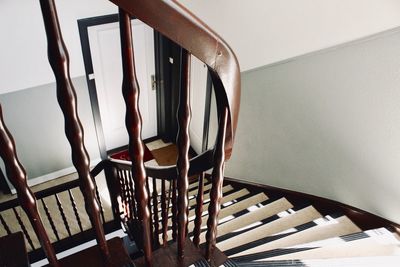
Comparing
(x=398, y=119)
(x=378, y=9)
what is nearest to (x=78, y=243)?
(x=398, y=119)

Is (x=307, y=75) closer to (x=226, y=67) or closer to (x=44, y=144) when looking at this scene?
(x=226, y=67)

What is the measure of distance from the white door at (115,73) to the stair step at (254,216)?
2.40 m

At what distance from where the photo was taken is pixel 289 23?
7.18ft

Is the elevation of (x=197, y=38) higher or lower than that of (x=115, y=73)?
higher

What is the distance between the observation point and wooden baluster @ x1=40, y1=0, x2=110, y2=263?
50 cm

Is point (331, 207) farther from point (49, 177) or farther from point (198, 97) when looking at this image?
point (49, 177)

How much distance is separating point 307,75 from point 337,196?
90cm

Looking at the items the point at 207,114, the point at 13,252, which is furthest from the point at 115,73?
the point at 13,252

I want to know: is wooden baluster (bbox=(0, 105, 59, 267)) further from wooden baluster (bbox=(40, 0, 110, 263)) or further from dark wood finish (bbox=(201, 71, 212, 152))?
dark wood finish (bbox=(201, 71, 212, 152))

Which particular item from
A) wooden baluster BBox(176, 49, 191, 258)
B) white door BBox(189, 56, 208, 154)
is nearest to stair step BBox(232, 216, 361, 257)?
wooden baluster BBox(176, 49, 191, 258)

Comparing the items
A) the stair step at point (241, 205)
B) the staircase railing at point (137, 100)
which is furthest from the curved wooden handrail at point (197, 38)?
the stair step at point (241, 205)

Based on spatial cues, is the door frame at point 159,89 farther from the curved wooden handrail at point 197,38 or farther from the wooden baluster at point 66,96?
the wooden baluster at point 66,96

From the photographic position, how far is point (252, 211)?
2.64 meters

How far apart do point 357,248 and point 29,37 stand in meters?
3.28
